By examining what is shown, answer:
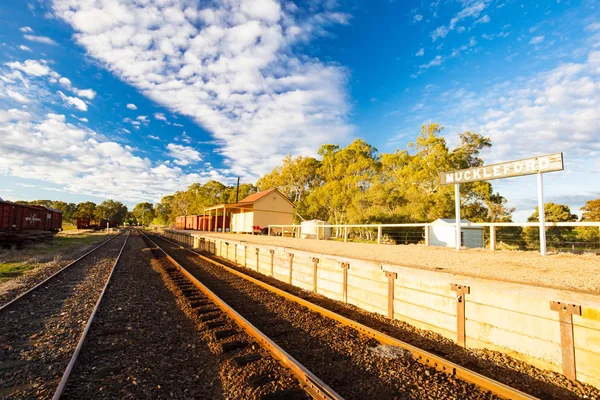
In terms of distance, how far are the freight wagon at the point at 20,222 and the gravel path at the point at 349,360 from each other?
19617mm

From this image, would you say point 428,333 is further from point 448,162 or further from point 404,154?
point 404,154

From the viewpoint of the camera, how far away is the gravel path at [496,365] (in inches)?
130

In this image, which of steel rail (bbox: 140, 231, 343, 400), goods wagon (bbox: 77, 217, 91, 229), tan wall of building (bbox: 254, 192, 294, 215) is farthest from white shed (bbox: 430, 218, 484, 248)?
goods wagon (bbox: 77, 217, 91, 229)

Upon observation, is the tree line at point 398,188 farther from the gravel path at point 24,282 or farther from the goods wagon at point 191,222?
the gravel path at point 24,282

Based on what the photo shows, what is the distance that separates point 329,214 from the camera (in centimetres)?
4016

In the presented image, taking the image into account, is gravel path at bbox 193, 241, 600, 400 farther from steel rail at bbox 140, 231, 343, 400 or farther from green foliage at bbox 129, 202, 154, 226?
green foliage at bbox 129, 202, 154, 226

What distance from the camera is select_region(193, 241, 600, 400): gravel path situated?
10.8 ft

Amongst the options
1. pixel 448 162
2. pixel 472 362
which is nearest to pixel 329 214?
pixel 448 162

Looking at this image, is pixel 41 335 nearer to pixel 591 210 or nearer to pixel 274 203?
pixel 274 203

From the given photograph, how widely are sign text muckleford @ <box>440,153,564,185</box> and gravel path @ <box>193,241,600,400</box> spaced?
5034 mm

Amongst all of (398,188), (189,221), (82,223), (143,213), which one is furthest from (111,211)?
(398,188)

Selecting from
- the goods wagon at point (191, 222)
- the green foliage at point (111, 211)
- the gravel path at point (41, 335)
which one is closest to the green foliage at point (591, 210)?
the gravel path at point (41, 335)

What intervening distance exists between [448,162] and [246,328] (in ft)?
89.7

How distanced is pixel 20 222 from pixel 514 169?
27.6m
